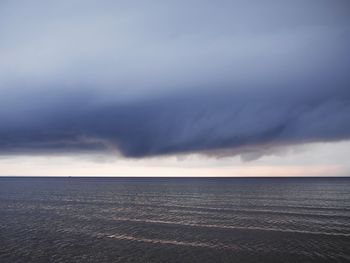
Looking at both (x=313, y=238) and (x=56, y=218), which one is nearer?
(x=313, y=238)

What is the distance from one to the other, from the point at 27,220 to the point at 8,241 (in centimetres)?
1876

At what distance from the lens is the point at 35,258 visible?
3428 centimetres

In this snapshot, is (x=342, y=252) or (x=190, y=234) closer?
(x=342, y=252)

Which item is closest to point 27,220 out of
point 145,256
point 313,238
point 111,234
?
point 111,234

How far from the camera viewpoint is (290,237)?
44.7 metres

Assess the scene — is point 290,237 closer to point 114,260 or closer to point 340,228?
point 340,228

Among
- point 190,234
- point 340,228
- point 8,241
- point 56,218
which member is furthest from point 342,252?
point 56,218

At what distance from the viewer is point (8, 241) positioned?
41.9 metres

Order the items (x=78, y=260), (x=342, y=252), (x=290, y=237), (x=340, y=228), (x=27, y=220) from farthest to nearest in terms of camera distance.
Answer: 1. (x=27, y=220)
2. (x=340, y=228)
3. (x=290, y=237)
4. (x=342, y=252)
5. (x=78, y=260)

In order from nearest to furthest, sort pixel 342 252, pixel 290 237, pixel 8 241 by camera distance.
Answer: pixel 342 252 → pixel 8 241 → pixel 290 237

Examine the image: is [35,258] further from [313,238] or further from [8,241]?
[313,238]

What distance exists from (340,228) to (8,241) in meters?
54.4

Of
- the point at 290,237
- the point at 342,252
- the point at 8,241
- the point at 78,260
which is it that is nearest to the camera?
the point at 78,260

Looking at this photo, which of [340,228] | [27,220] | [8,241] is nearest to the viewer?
[8,241]
